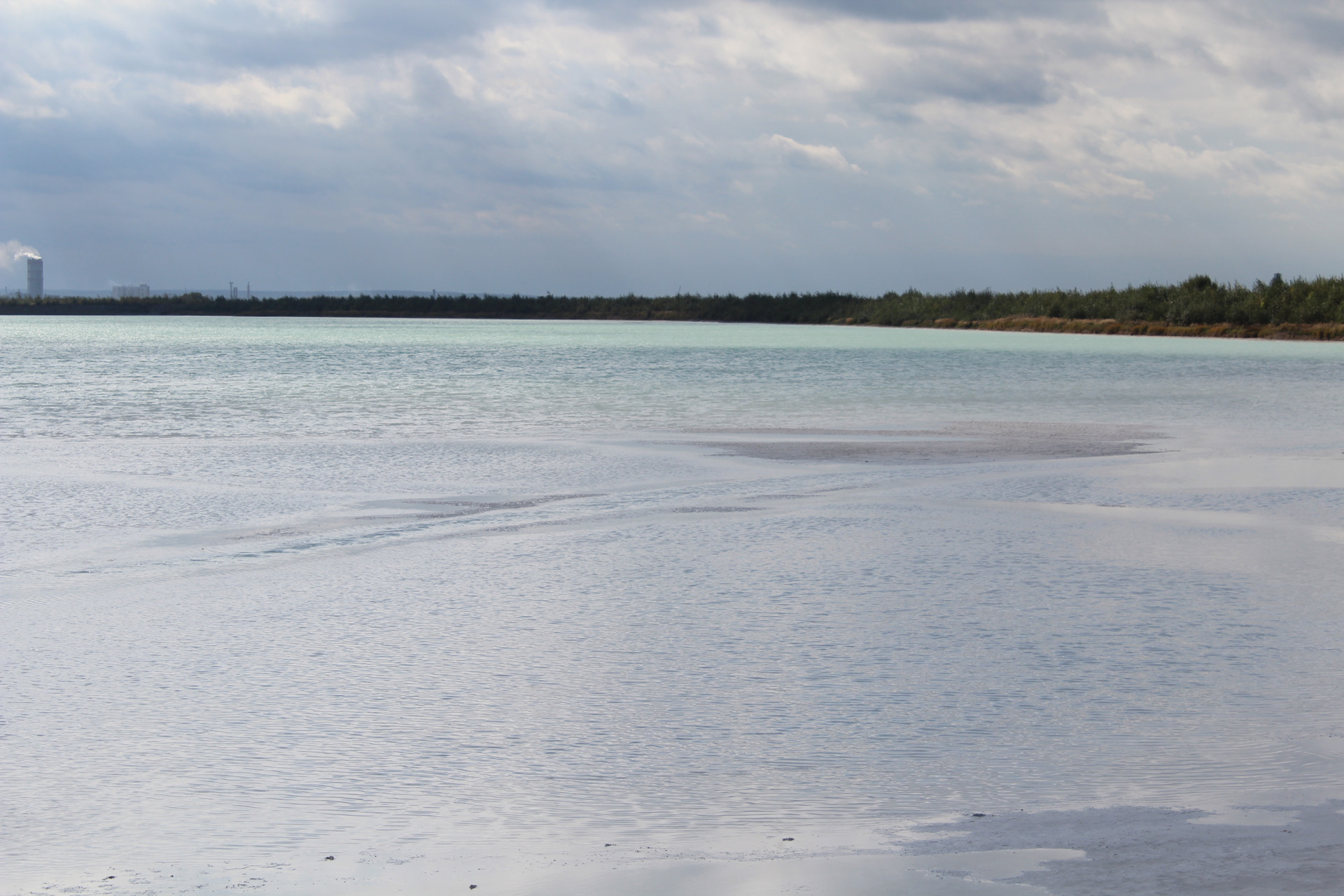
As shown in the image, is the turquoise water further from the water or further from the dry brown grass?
the dry brown grass

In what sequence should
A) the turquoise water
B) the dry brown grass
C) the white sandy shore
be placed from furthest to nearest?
the dry brown grass, the turquoise water, the white sandy shore

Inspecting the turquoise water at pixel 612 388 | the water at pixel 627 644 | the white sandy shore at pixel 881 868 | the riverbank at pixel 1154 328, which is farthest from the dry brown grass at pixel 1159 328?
the white sandy shore at pixel 881 868

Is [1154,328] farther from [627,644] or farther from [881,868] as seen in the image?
[881,868]

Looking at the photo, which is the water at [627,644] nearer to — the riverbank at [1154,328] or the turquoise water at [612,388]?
the turquoise water at [612,388]

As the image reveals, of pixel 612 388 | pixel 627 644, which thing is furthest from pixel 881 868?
pixel 612 388

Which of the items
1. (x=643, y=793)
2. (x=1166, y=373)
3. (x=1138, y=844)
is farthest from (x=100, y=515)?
(x=1166, y=373)

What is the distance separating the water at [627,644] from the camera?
327 cm

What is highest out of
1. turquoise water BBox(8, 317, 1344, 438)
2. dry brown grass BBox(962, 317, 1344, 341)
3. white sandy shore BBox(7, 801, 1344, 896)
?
dry brown grass BBox(962, 317, 1344, 341)

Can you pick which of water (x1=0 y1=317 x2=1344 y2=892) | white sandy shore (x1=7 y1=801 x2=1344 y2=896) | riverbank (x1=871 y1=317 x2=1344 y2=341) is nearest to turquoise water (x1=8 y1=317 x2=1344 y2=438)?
water (x1=0 y1=317 x2=1344 y2=892)

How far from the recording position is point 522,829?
10.2 ft

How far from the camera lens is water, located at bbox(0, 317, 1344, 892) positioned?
327 centimetres

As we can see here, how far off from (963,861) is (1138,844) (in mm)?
437

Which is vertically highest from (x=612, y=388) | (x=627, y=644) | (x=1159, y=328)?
(x=1159, y=328)

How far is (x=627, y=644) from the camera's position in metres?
4.96
